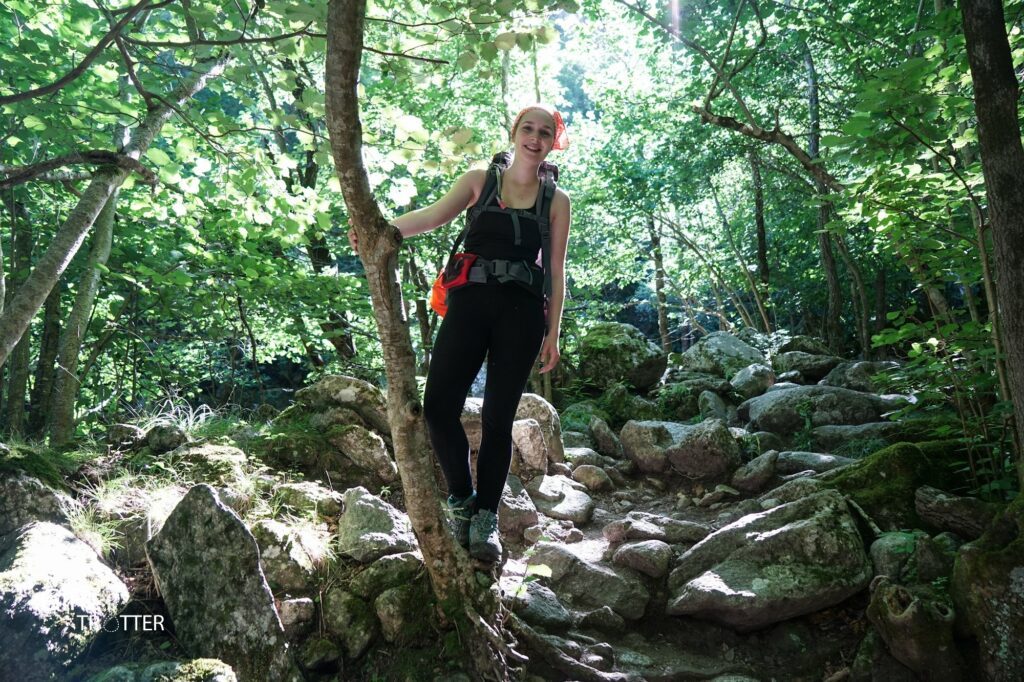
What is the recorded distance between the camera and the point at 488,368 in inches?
136

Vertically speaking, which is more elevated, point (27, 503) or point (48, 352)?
point (48, 352)

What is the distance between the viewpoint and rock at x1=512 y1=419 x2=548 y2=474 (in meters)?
6.67

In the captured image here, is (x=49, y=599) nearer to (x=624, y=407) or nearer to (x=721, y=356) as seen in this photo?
(x=624, y=407)

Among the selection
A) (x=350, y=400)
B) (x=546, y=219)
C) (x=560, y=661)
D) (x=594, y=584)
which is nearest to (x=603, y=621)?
(x=594, y=584)

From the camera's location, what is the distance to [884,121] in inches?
158

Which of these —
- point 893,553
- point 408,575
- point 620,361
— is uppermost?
point 620,361

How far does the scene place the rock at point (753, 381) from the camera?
453 inches

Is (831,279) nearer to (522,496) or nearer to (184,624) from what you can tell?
(522,496)

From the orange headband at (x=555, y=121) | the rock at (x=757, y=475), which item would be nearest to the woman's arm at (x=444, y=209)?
the orange headband at (x=555, y=121)

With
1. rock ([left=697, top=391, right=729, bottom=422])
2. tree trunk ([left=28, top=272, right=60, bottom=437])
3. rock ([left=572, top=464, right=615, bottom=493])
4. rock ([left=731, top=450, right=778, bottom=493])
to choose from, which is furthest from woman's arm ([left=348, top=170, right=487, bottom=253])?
rock ([left=697, top=391, right=729, bottom=422])

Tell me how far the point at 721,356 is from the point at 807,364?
168 centimetres

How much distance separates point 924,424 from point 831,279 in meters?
11.0

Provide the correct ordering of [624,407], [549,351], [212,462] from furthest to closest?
1. [624,407]
2. [212,462]
3. [549,351]

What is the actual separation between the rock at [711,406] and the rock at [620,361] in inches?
72.5
